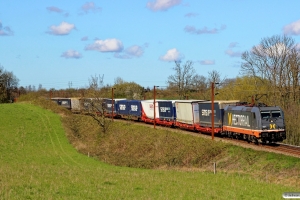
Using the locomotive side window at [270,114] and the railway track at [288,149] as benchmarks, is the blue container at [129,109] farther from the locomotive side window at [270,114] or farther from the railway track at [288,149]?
the railway track at [288,149]

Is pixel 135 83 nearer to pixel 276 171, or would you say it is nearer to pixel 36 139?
pixel 36 139

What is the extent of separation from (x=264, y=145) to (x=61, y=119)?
151 feet

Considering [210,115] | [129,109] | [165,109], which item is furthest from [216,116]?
[129,109]

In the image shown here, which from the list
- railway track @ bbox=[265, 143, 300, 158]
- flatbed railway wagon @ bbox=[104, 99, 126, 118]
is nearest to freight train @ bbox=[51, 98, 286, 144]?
railway track @ bbox=[265, 143, 300, 158]

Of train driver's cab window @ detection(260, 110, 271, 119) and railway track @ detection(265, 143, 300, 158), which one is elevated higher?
train driver's cab window @ detection(260, 110, 271, 119)

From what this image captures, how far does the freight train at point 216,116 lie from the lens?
34.6 m

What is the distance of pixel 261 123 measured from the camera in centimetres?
3419

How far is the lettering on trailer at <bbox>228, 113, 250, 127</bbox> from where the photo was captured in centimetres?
3625

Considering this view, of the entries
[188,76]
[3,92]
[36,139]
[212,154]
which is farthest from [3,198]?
[3,92]

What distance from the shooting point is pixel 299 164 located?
28.0 meters

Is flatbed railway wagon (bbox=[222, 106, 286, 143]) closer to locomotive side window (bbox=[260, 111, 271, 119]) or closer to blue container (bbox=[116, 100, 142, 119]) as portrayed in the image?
locomotive side window (bbox=[260, 111, 271, 119])

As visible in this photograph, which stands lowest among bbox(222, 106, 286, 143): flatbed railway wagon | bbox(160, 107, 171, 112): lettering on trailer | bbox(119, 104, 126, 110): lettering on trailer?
bbox(222, 106, 286, 143): flatbed railway wagon

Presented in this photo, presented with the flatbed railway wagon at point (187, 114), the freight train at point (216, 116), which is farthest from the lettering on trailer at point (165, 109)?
the flatbed railway wagon at point (187, 114)

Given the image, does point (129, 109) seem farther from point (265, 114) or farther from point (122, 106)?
point (265, 114)
